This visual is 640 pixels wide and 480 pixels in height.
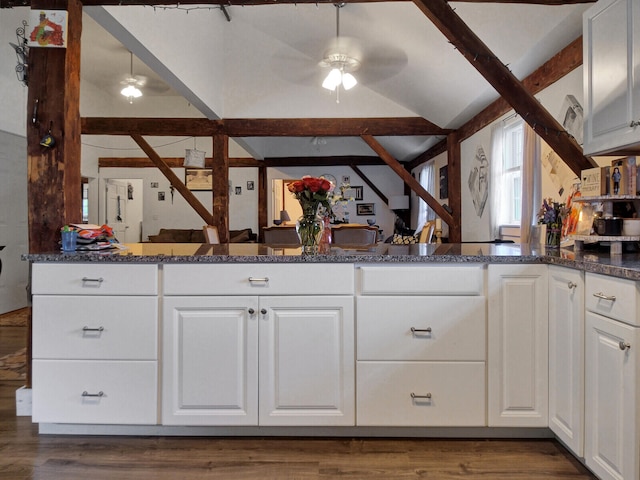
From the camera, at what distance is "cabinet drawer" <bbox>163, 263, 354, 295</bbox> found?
198 centimetres

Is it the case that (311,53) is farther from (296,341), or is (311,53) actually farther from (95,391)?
(95,391)

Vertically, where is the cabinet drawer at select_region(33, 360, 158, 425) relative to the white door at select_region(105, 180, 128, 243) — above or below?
below

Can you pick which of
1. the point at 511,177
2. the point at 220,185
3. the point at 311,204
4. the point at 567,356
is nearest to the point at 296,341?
the point at 311,204

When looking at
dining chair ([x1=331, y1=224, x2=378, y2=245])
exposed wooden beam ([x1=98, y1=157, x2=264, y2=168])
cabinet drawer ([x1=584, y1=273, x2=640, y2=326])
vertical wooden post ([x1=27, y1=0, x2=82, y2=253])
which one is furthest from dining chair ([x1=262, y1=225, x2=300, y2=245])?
exposed wooden beam ([x1=98, y1=157, x2=264, y2=168])

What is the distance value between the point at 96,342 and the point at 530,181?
3729mm

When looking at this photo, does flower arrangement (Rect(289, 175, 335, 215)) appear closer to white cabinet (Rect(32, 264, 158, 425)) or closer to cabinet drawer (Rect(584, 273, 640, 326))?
white cabinet (Rect(32, 264, 158, 425))

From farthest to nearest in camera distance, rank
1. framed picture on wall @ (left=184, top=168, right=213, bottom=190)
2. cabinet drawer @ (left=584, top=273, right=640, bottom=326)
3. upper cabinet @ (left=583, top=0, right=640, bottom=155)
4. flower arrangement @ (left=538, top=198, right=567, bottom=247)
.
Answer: framed picture on wall @ (left=184, top=168, right=213, bottom=190) → flower arrangement @ (left=538, top=198, right=567, bottom=247) → upper cabinet @ (left=583, top=0, right=640, bottom=155) → cabinet drawer @ (left=584, top=273, right=640, bottom=326)

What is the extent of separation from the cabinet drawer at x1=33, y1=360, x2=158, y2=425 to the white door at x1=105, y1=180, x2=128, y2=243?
8.36 meters

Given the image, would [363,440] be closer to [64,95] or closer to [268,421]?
[268,421]

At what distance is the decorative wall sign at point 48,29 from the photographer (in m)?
2.31

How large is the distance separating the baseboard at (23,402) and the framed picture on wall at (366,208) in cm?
950

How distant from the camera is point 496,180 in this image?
5.28 metres

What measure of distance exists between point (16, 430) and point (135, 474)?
78 centimetres

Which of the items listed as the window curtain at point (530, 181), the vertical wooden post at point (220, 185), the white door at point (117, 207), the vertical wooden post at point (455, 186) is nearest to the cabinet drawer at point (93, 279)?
the window curtain at point (530, 181)
